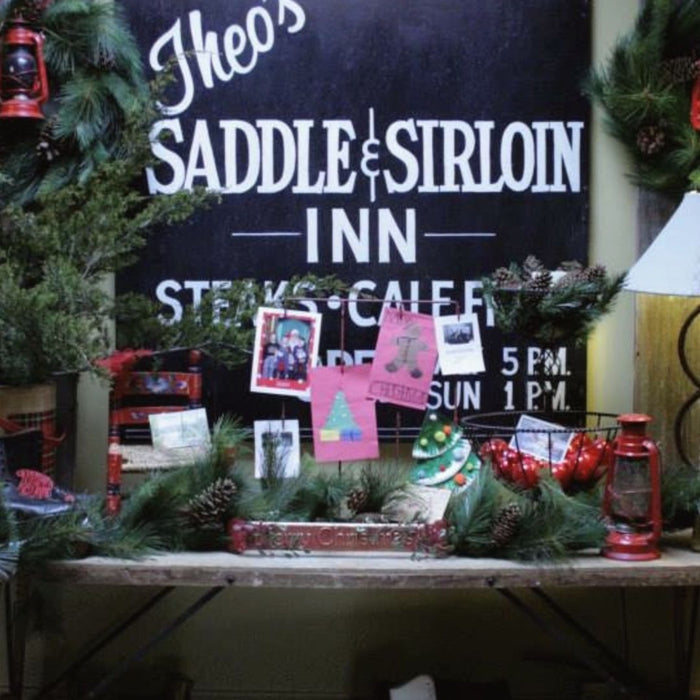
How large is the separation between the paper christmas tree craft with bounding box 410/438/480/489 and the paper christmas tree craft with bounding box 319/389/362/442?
0.50 feet

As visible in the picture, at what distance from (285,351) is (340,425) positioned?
0.64 feet

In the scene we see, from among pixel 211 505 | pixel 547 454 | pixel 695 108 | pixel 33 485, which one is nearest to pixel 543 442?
pixel 547 454

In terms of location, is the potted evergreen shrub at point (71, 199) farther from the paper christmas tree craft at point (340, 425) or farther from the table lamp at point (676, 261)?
the table lamp at point (676, 261)

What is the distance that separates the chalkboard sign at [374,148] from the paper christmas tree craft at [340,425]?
6.6 inches

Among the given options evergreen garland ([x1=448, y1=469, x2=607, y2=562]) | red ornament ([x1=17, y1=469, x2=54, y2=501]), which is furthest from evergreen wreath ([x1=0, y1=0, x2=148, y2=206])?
evergreen garland ([x1=448, y1=469, x2=607, y2=562])

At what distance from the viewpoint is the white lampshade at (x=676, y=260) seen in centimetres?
229

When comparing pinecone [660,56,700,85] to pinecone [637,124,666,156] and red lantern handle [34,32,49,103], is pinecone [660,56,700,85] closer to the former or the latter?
pinecone [637,124,666,156]

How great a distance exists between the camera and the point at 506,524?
2127 millimetres

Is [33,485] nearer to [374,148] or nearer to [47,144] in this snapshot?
[47,144]

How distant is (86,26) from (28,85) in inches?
7.3

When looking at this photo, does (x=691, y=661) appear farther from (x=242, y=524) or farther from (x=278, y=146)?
(x=278, y=146)

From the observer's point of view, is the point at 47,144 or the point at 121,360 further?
the point at 47,144

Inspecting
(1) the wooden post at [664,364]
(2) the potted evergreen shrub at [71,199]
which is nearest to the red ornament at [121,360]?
(2) the potted evergreen shrub at [71,199]

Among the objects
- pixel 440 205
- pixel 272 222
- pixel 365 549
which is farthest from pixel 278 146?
pixel 365 549
